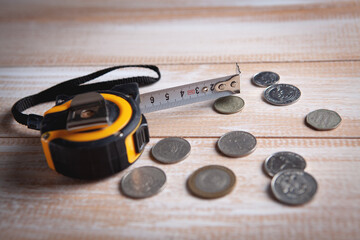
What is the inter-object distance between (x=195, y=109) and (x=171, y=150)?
214 mm

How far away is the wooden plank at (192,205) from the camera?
38.3 inches

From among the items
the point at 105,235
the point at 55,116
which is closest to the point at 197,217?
the point at 105,235

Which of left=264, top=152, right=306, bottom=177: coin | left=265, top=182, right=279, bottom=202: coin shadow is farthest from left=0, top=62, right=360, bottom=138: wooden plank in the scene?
left=265, top=182, right=279, bottom=202: coin shadow

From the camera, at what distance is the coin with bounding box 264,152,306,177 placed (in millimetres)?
1112

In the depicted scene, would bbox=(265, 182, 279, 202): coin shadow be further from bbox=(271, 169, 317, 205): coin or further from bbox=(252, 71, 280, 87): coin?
bbox=(252, 71, 280, 87): coin

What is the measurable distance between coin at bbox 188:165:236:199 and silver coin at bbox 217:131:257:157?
8cm

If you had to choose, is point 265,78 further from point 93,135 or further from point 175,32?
point 93,135

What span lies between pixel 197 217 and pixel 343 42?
1.05 metres

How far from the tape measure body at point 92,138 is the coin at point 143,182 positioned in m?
0.04

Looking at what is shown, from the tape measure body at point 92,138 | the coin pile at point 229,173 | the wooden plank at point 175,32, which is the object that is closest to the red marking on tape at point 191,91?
the coin pile at point 229,173

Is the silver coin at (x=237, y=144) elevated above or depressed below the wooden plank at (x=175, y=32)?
below

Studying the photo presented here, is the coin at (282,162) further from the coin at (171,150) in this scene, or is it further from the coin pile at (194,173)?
the coin at (171,150)

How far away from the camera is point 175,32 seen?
190 cm

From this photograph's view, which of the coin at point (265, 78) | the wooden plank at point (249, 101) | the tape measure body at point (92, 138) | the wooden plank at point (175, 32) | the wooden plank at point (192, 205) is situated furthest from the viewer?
the wooden plank at point (175, 32)
